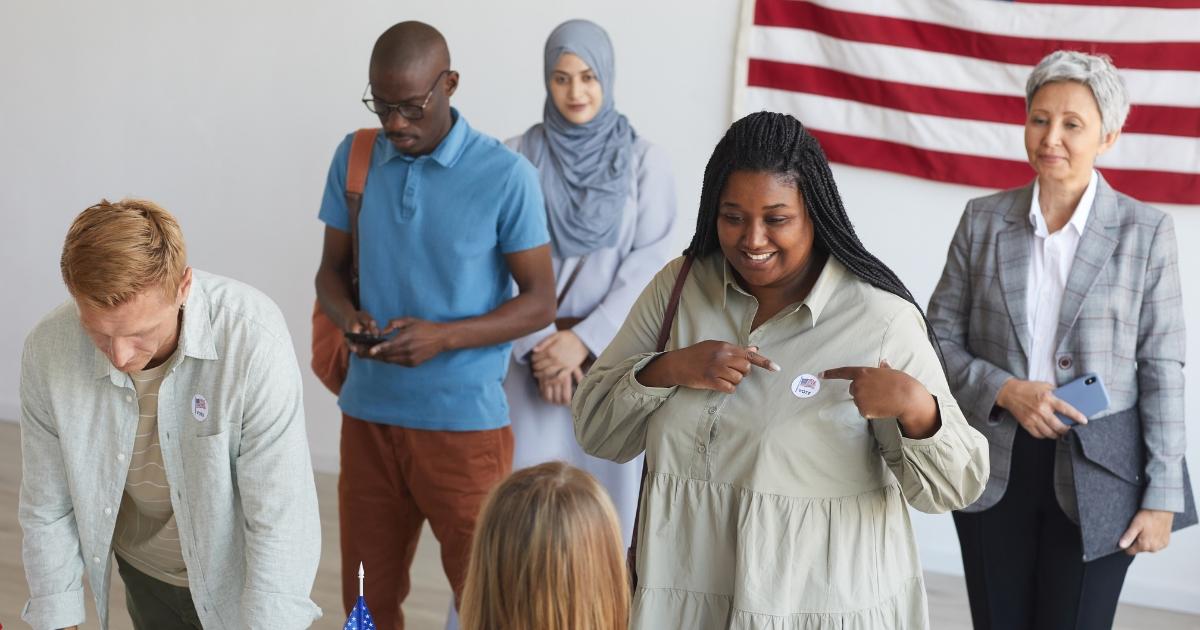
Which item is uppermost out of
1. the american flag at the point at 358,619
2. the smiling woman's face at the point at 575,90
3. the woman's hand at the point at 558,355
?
the smiling woman's face at the point at 575,90

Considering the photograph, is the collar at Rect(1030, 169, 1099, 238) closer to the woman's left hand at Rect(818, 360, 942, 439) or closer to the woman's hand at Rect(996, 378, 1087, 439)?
the woman's hand at Rect(996, 378, 1087, 439)

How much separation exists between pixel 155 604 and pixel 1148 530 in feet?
6.58

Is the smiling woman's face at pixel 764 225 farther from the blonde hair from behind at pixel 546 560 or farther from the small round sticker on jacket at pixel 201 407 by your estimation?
the small round sticker on jacket at pixel 201 407

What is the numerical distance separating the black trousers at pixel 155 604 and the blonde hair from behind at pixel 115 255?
26.6 inches

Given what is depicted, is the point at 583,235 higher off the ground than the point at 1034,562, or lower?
higher

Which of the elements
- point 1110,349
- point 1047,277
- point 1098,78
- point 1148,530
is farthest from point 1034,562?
point 1098,78

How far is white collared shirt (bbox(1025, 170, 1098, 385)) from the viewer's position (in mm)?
2598

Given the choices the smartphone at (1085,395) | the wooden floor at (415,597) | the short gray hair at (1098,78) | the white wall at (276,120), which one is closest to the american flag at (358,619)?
the smartphone at (1085,395)

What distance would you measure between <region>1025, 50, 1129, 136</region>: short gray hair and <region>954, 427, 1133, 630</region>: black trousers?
2.25 feet

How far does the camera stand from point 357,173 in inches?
119

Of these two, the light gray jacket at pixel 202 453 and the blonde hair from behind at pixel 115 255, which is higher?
the blonde hair from behind at pixel 115 255

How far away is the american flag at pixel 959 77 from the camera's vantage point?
13.7 feet

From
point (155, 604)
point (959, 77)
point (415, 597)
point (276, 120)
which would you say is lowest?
point (415, 597)

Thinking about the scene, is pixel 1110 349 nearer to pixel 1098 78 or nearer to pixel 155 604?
pixel 1098 78
